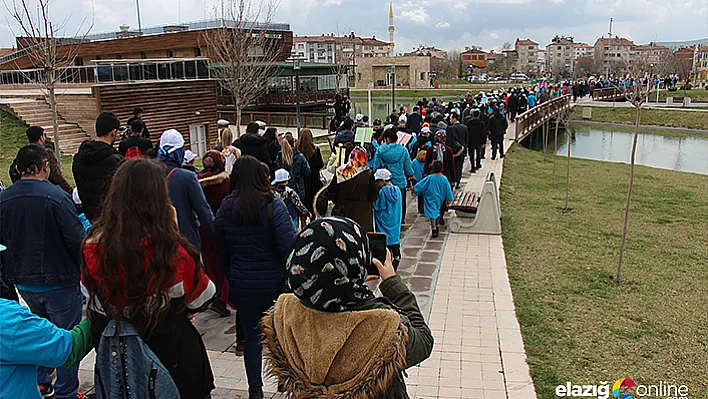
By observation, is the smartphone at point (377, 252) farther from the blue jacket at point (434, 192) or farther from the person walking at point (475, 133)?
the person walking at point (475, 133)

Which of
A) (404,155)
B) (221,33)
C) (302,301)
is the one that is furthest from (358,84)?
(302,301)

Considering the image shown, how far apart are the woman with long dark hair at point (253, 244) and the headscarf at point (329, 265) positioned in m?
1.99

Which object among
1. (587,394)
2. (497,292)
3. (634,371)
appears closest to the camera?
(587,394)

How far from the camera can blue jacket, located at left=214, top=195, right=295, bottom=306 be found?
13.3 feet

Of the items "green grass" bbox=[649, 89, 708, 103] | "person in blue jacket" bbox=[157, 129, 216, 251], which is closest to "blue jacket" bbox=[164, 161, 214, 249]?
"person in blue jacket" bbox=[157, 129, 216, 251]

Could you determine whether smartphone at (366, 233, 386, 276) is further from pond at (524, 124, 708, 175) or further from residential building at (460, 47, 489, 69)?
residential building at (460, 47, 489, 69)

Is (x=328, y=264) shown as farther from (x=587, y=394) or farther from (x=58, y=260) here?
(x=587, y=394)

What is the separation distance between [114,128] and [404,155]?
4.90m

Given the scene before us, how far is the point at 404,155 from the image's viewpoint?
29.7 ft

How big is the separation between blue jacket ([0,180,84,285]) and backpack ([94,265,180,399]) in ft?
5.74

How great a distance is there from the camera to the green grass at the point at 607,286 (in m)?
5.22

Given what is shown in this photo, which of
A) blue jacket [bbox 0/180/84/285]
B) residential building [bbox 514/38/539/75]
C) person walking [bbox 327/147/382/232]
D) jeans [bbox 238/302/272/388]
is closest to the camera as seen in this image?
blue jacket [bbox 0/180/84/285]

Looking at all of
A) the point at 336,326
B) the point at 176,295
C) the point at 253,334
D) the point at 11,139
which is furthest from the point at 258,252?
the point at 11,139

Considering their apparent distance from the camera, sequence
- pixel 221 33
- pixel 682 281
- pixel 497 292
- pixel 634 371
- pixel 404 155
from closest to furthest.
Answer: pixel 634 371, pixel 497 292, pixel 682 281, pixel 404 155, pixel 221 33
